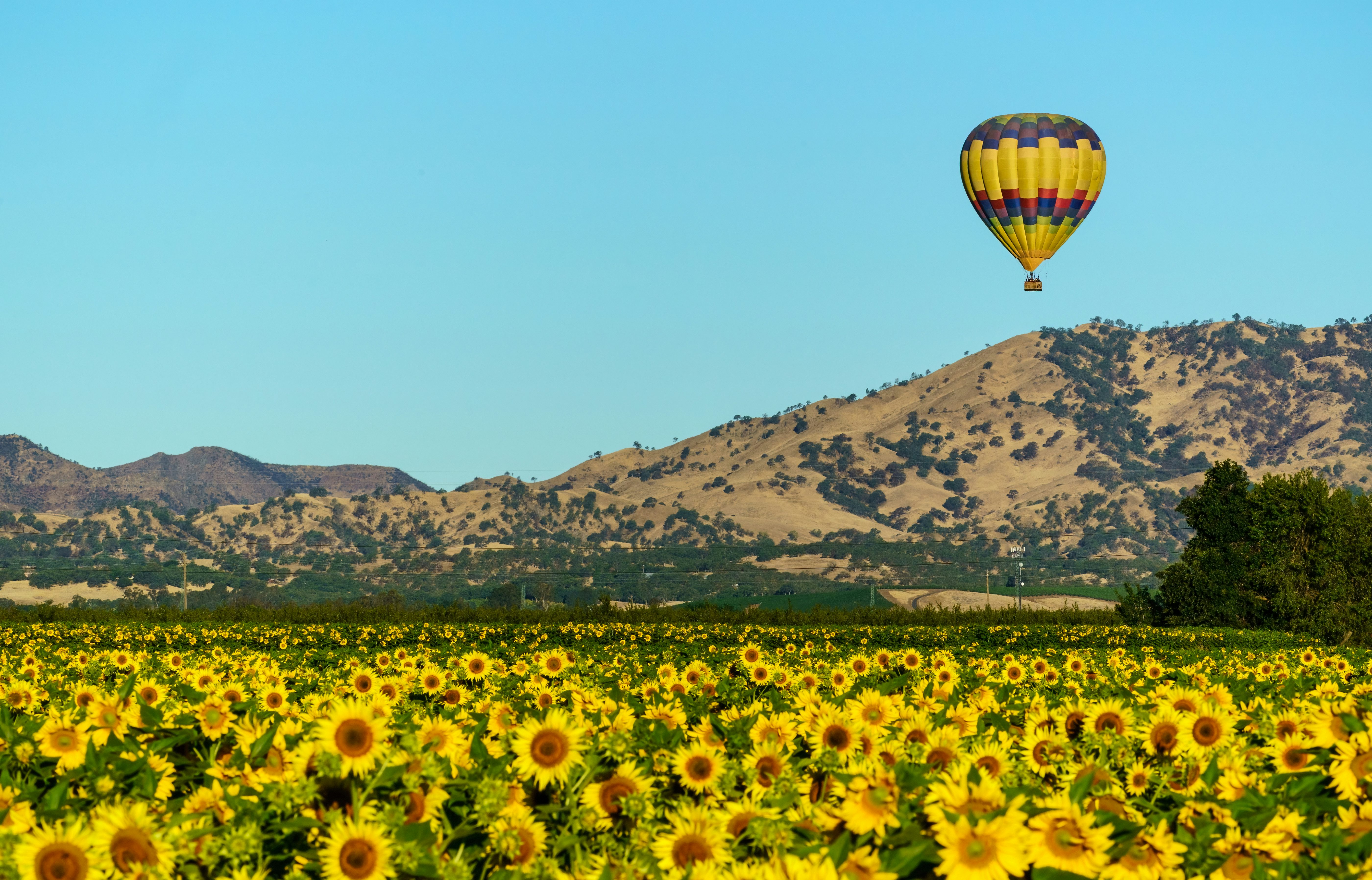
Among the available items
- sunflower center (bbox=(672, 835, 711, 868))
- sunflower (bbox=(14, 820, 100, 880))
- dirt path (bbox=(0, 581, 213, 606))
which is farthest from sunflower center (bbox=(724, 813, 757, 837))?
dirt path (bbox=(0, 581, 213, 606))

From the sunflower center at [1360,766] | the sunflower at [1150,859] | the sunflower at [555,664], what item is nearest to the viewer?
the sunflower at [1150,859]

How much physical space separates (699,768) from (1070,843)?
5.60 feet

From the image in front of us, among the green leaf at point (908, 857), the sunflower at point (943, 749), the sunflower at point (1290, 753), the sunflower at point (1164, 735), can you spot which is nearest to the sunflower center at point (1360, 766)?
the sunflower at point (1290, 753)

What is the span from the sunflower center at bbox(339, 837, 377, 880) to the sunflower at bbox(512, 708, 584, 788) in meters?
1.09

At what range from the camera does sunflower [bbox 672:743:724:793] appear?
18.7ft

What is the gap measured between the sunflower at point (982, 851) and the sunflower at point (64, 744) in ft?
13.4

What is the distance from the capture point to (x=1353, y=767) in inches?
241

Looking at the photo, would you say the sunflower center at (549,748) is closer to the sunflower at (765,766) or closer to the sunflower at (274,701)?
the sunflower at (765,766)

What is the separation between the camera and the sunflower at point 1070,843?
4.55m

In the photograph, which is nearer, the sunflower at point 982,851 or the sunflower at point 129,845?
the sunflower at point 982,851

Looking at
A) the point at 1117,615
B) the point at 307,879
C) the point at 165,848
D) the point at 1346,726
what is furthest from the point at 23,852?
the point at 1117,615

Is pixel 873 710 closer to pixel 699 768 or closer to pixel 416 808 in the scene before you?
pixel 699 768

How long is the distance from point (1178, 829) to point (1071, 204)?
54.9 metres

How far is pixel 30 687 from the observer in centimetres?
979
